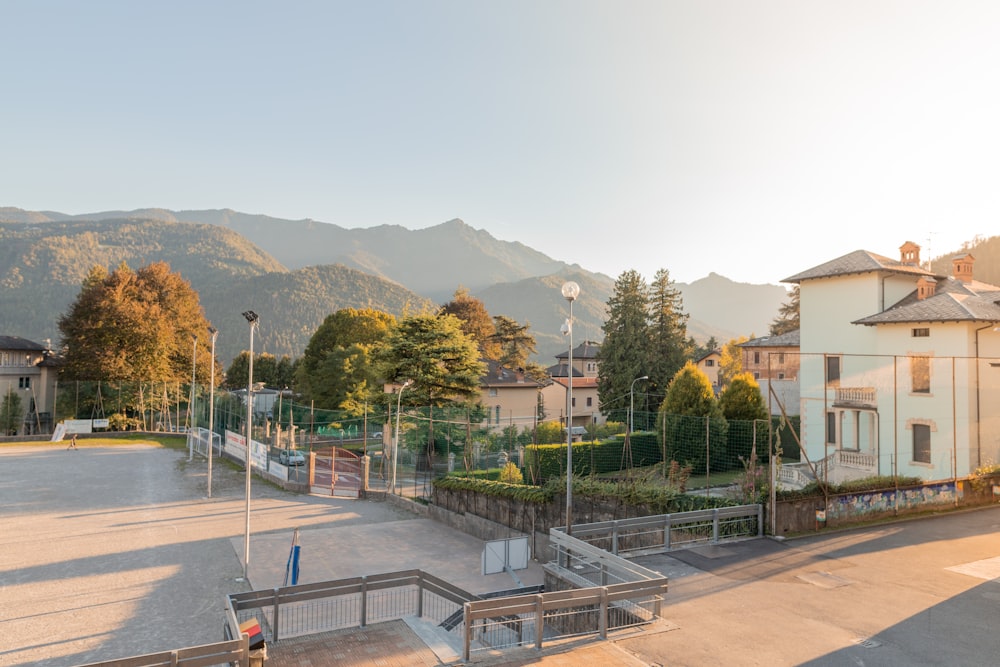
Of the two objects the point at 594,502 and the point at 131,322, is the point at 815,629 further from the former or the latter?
the point at 131,322

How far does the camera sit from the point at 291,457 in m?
43.4

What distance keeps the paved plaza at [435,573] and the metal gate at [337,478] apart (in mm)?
4638

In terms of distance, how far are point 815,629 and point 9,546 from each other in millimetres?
25781

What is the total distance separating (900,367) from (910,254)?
1074cm

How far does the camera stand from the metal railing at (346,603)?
36.4 feet

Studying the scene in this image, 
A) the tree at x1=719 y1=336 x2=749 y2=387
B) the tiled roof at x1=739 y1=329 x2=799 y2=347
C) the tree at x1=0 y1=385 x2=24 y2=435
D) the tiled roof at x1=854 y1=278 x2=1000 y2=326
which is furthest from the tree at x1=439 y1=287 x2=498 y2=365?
the tiled roof at x1=854 y1=278 x2=1000 y2=326

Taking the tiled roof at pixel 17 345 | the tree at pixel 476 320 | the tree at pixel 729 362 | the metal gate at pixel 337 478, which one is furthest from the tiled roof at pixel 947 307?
the tiled roof at pixel 17 345

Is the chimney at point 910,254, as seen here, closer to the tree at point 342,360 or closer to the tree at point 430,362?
the tree at point 430,362

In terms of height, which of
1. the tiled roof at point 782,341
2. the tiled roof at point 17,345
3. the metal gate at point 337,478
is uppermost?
the tiled roof at point 782,341

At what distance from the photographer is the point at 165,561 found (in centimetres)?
1998

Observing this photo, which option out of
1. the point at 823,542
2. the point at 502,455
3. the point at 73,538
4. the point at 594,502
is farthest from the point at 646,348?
the point at 73,538

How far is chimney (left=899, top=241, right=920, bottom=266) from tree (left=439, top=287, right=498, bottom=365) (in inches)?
2006

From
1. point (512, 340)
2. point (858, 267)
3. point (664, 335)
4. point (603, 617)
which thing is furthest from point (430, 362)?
point (512, 340)

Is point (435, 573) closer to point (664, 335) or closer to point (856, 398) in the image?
point (856, 398)
